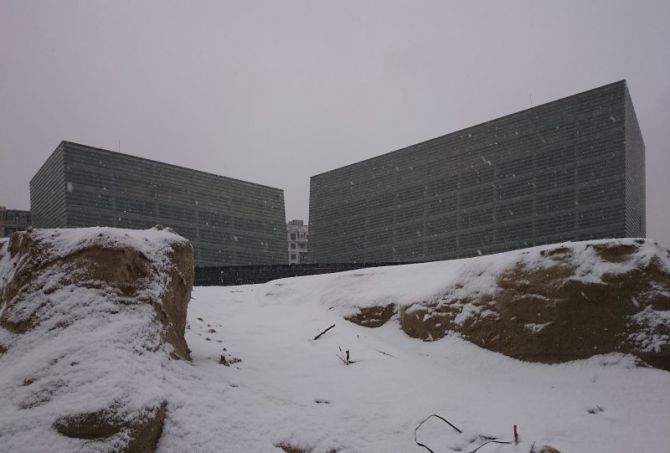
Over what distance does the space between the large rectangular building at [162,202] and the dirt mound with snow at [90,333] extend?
37476mm

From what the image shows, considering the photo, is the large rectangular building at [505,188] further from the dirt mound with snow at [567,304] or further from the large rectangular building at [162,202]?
the dirt mound with snow at [567,304]

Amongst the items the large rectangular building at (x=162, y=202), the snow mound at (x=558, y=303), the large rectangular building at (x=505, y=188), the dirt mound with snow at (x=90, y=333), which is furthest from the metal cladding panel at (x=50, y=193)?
the snow mound at (x=558, y=303)

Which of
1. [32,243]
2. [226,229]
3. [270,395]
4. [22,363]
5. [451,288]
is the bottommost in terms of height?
[270,395]

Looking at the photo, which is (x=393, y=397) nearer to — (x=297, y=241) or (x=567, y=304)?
(x=567, y=304)

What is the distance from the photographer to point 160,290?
5676 millimetres

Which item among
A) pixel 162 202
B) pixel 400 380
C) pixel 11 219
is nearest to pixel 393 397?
pixel 400 380

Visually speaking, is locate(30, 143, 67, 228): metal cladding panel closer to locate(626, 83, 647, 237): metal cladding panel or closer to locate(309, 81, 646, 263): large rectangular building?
locate(309, 81, 646, 263): large rectangular building

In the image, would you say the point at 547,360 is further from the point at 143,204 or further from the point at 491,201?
the point at 143,204

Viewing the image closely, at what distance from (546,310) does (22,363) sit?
267 inches

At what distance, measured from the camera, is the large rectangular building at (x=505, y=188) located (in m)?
37.8

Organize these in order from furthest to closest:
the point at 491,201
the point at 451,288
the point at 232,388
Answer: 1. the point at 491,201
2. the point at 451,288
3. the point at 232,388

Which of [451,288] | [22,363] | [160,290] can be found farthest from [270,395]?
[451,288]

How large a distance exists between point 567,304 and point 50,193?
4822 centimetres

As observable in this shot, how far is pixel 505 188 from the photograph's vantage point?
42.6m
